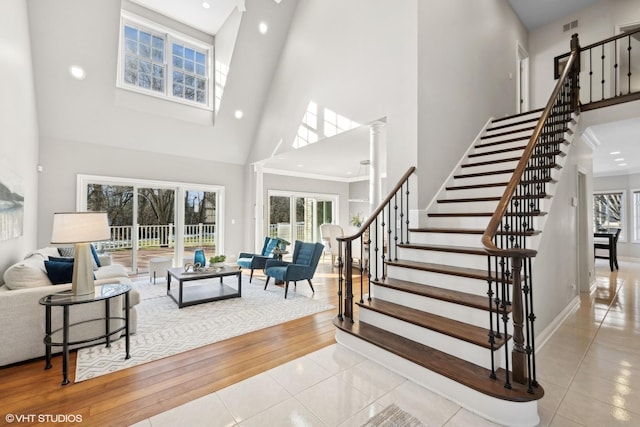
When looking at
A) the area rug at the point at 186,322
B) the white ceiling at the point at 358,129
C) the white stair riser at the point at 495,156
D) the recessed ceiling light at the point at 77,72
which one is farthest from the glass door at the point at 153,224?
the white stair riser at the point at 495,156

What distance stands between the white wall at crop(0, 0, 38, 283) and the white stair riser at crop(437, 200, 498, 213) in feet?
15.8

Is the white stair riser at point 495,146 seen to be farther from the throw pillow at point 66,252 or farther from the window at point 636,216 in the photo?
the window at point 636,216

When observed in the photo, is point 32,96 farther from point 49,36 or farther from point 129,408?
point 129,408

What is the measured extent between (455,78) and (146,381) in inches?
203

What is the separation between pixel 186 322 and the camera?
3.52 metres

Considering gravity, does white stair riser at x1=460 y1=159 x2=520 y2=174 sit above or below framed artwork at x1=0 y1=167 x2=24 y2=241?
above

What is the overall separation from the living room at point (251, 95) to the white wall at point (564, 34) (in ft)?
0.13

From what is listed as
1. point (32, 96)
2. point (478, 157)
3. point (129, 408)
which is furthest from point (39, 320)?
point (478, 157)

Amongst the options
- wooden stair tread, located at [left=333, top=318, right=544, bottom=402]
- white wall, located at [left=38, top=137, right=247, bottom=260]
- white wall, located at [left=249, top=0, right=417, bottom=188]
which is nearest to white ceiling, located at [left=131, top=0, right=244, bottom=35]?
white wall, located at [left=249, top=0, right=417, bottom=188]

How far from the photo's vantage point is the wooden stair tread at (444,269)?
8.48ft

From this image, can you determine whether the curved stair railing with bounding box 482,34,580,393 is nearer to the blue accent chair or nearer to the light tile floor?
the light tile floor

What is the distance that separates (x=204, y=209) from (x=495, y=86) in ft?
22.1

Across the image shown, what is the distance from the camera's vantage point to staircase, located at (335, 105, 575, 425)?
1.93 metres

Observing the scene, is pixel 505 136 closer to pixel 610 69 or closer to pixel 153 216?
pixel 610 69
